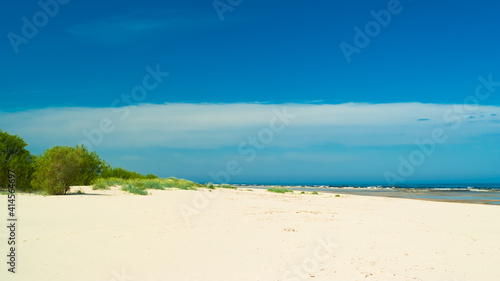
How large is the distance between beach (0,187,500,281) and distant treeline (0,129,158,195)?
4376 millimetres

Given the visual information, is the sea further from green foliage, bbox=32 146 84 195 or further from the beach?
green foliage, bbox=32 146 84 195

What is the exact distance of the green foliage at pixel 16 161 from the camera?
67.7ft

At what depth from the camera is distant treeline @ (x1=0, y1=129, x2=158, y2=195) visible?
19172 mm

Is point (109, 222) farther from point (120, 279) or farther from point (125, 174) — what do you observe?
point (125, 174)

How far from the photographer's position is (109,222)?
12.1 m

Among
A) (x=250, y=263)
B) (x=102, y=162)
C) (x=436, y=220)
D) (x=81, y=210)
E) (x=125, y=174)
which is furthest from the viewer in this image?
(x=125, y=174)

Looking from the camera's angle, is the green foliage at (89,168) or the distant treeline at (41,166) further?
the green foliage at (89,168)

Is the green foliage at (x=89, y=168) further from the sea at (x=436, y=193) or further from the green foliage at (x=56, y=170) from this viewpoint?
the sea at (x=436, y=193)

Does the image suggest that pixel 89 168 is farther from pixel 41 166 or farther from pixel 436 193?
pixel 436 193

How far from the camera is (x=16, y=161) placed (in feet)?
68.6

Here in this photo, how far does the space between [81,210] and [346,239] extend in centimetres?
920

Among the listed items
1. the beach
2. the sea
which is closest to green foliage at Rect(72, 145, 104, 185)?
the beach

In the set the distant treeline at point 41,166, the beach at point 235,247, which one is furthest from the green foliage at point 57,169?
the beach at point 235,247

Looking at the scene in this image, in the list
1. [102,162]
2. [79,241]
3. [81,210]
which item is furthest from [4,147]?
[79,241]
